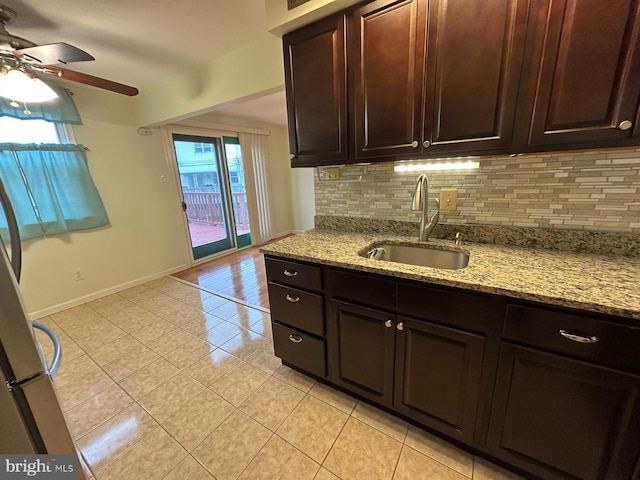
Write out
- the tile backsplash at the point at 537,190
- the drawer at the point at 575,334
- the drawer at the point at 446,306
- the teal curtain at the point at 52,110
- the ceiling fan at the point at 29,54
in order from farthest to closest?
the teal curtain at the point at 52,110, the ceiling fan at the point at 29,54, the tile backsplash at the point at 537,190, the drawer at the point at 446,306, the drawer at the point at 575,334

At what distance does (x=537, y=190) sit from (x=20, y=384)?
2123 mm

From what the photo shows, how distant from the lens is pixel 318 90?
4.91ft

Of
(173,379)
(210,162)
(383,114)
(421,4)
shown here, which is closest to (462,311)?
(383,114)

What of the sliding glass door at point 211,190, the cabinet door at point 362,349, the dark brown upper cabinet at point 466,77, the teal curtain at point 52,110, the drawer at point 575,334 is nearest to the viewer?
the drawer at point 575,334

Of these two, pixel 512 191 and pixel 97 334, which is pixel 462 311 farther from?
pixel 97 334

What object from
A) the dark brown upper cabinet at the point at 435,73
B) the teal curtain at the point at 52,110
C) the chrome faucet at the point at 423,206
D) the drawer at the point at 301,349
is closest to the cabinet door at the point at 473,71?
the dark brown upper cabinet at the point at 435,73

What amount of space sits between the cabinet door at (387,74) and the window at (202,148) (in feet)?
11.1

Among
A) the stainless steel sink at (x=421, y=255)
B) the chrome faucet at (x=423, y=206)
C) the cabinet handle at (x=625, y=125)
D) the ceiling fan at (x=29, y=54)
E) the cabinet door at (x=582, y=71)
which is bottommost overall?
the stainless steel sink at (x=421, y=255)

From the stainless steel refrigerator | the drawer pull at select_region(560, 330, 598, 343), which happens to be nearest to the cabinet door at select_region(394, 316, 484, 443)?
the drawer pull at select_region(560, 330, 598, 343)

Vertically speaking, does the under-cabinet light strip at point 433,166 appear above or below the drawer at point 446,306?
above

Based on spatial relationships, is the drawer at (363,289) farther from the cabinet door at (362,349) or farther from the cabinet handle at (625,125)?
the cabinet handle at (625,125)

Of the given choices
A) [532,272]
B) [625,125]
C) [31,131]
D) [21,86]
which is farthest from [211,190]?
[625,125]

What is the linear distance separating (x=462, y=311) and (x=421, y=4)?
4.46ft

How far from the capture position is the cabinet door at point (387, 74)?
3.92 feet
